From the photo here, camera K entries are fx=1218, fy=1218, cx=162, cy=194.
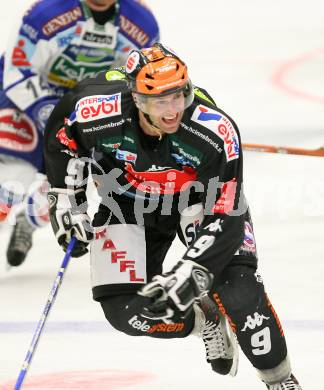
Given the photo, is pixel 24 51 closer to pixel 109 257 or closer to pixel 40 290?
pixel 40 290

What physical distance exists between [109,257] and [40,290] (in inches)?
78.8

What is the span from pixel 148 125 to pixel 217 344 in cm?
114

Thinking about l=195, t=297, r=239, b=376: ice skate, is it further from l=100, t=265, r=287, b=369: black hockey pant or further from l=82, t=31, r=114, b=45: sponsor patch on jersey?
l=82, t=31, r=114, b=45: sponsor patch on jersey

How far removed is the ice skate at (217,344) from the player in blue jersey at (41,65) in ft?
7.50

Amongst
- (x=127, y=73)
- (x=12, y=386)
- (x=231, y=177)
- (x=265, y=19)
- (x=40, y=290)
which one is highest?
(x=127, y=73)

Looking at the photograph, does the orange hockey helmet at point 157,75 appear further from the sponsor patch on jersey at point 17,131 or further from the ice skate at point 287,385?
the sponsor patch on jersey at point 17,131

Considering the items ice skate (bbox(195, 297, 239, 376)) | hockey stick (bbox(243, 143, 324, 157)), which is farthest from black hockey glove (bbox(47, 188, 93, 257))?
hockey stick (bbox(243, 143, 324, 157))

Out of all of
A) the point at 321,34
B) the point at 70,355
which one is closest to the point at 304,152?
the point at 70,355

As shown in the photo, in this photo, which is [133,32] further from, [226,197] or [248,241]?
[226,197]

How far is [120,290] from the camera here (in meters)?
5.27

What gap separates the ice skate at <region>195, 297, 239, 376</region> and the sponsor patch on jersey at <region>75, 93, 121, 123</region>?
101cm

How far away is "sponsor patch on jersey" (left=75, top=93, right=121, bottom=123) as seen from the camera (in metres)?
5.08

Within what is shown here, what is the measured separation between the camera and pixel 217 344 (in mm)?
5508

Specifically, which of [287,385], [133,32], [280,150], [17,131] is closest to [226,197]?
[287,385]
